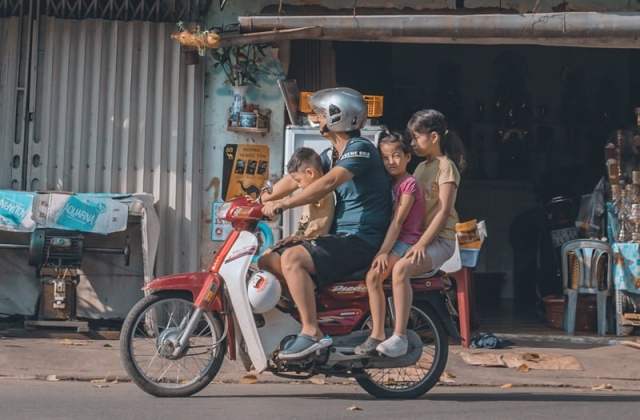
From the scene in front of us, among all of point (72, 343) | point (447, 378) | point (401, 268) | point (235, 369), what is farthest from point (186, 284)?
point (72, 343)

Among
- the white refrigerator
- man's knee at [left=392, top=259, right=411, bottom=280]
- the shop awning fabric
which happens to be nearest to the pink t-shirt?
man's knee at [left=392, top=259, right=411, bottom=280]

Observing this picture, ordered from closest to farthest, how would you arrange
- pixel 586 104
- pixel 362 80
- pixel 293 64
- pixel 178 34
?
pixel 178 34 < pixel 293 64 < pixel 362 80 < pixel 586 104

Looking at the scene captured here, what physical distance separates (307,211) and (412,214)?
0.67 m

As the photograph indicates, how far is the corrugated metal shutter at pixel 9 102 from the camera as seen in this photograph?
10.0 metres

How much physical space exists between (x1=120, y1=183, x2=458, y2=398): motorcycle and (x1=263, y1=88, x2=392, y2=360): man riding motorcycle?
11cm

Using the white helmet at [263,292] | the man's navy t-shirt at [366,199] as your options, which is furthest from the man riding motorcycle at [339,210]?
the white helmet at [263,292]

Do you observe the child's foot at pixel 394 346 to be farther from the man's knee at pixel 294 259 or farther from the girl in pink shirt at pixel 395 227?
the man's knee at pixel 294 259

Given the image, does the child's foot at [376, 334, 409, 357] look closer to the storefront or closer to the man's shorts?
the man's shorts

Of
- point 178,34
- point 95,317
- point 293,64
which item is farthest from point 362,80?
point 95,317

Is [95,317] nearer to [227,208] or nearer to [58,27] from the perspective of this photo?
[58,27]

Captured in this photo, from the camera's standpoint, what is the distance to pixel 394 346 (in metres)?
6.82

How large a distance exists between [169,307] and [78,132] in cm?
363

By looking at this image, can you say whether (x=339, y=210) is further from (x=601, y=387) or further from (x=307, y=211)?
(x=601, y=387)

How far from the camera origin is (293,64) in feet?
33.4
